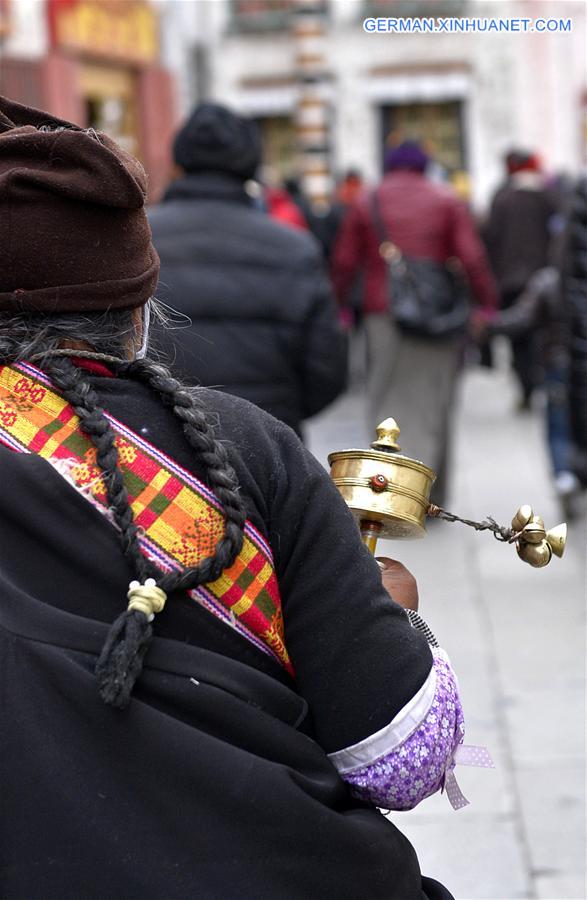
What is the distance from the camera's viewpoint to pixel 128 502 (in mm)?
1566

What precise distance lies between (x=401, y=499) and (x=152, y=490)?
0.42 metres

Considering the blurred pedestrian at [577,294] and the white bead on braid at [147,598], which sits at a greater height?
the white bead on braid at [147,598]

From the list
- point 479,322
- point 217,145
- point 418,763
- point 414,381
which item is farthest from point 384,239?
point 418,763

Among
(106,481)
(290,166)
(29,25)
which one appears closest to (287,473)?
(106,481)

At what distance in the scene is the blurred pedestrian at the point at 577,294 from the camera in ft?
19.5

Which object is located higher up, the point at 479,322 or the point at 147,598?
the point at 147,598

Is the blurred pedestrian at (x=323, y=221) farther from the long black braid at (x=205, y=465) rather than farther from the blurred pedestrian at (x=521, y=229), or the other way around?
the long black braid at (x=205, y=465)

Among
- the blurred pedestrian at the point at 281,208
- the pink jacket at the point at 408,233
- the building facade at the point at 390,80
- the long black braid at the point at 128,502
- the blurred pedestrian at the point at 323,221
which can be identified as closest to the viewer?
the long black braid at the point at 128,502

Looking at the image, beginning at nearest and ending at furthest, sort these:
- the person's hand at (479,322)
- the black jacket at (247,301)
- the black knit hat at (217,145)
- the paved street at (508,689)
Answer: the paved street at (508,689) < the black jacket at (247,301) < the black knit hat at (217,145) < the person's hand at (479,322)

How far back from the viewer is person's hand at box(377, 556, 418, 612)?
1.88 meters

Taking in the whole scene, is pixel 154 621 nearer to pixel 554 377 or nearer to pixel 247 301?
pixel 247 301

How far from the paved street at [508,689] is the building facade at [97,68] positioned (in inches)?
198

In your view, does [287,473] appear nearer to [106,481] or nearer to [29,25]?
[106,481]

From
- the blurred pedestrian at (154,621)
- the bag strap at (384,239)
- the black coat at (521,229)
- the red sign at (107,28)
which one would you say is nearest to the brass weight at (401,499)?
the blurred pedestrian at (154,621)
